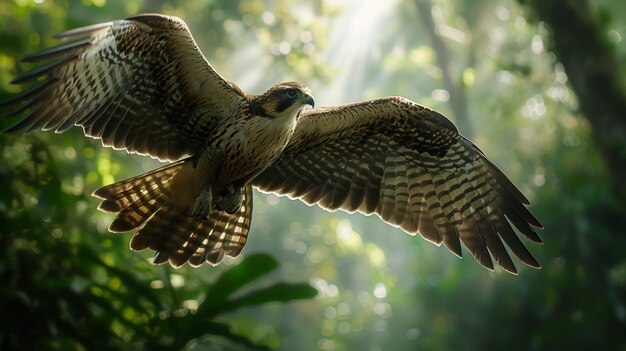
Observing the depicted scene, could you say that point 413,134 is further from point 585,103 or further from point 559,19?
point 559,19

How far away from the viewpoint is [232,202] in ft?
16.4

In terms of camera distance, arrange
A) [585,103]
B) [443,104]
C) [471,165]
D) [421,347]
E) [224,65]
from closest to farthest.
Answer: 1. [471,165]
2. [585,103]
3. [421,347]
4. [224,65]
5. [443,104]

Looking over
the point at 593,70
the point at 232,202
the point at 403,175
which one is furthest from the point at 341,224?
the point at 232,202

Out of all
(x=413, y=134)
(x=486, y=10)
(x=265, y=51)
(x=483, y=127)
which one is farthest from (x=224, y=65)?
(x=413, y=134)

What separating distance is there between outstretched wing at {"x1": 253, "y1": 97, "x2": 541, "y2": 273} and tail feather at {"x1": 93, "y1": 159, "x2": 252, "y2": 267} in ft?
1.86

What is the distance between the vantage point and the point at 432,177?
18.4ft

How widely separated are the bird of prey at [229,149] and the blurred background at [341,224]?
478 millimetres

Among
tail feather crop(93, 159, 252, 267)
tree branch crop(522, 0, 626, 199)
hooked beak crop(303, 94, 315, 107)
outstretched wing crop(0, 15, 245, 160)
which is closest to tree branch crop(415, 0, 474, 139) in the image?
tree branch crop(522, 0, 626, 199)

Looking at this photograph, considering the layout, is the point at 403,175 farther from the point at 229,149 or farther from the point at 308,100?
the point at 229,149

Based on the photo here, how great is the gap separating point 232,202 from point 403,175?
4.78ft

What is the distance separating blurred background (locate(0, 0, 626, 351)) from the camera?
4633 millimetres

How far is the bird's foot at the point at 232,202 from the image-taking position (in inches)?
196

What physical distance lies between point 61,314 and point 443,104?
16.5m

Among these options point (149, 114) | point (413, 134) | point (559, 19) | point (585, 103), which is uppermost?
point (559, 19)
